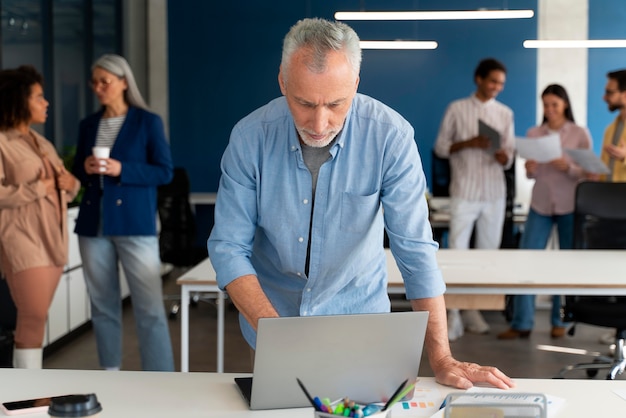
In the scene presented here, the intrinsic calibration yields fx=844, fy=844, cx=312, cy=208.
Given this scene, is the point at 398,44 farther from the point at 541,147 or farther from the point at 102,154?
the point at 102,154

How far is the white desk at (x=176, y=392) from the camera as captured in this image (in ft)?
5.97

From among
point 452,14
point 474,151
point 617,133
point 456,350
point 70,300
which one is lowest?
point 456,350

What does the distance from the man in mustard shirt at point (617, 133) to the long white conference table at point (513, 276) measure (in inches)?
38.0

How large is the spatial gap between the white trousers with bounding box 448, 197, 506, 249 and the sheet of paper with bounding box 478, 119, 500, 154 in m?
0.36

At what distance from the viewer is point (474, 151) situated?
5.80 m

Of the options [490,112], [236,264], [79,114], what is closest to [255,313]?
[236,264]

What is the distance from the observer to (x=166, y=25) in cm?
942

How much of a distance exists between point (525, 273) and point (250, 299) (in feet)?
7.38

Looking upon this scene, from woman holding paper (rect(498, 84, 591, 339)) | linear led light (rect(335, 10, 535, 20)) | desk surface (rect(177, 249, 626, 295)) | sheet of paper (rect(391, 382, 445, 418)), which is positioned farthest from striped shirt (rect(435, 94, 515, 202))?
sheet of paper (rect(391, 382, 445, 418))

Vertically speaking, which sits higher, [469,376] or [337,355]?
[337,355]

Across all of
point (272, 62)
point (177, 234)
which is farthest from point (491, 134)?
point (272, 62)

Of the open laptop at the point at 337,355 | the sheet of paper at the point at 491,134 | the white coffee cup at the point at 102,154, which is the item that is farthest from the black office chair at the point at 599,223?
the open laptop at the point at 337,355

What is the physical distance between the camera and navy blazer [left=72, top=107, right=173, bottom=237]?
4051mm

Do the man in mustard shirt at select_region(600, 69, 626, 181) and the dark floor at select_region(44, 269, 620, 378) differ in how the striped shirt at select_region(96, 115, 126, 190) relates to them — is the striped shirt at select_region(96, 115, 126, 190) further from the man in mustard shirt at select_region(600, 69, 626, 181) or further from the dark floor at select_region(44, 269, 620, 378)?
the man in mustard shirt at select_region(600, 69, 626, 181)
